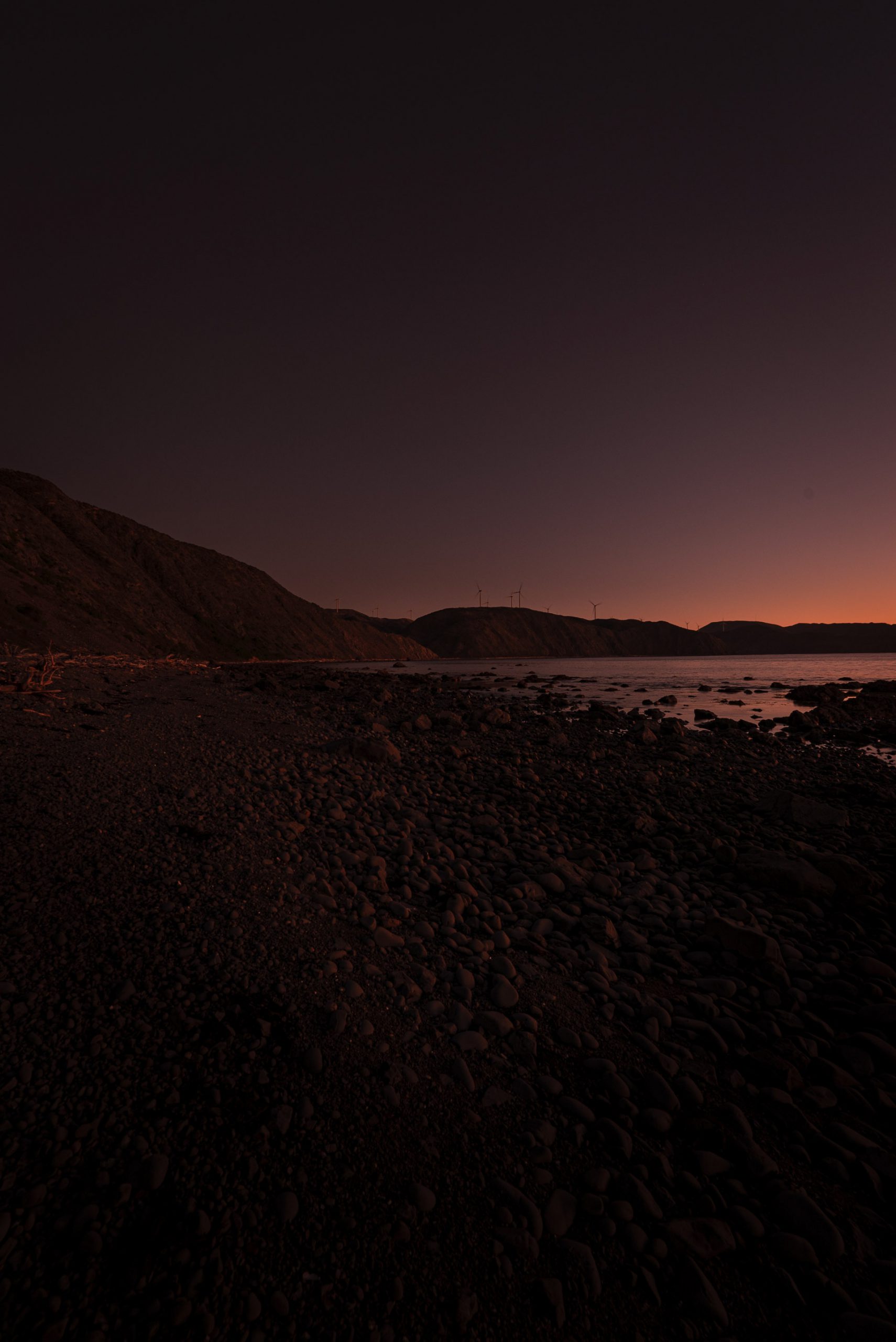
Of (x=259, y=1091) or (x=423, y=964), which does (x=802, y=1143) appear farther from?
(x=259, y=1091)

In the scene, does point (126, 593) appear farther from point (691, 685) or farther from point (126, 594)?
point (691, 685)

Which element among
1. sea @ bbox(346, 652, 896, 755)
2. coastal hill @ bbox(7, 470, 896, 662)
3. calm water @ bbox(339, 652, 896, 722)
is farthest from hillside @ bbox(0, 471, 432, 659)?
sea @ bbox(346, 652, 896, 755)

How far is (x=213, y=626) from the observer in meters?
104

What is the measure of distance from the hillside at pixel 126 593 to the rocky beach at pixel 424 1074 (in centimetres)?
4230

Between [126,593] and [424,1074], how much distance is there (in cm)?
9251

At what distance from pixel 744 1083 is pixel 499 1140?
72.1 inches

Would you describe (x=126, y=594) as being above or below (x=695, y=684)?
above

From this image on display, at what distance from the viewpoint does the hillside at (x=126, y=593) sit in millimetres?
48688

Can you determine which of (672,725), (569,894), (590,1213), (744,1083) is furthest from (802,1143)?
(672,725)

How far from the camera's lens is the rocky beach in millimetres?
2229

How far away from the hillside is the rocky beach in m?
42.3

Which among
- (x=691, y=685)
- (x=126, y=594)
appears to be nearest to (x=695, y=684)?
(x=691, y=685)

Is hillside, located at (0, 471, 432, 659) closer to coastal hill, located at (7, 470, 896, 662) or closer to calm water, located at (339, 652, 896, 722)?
coastal hill, located at (7, 470, 896, 662)

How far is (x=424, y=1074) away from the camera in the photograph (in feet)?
11.1
